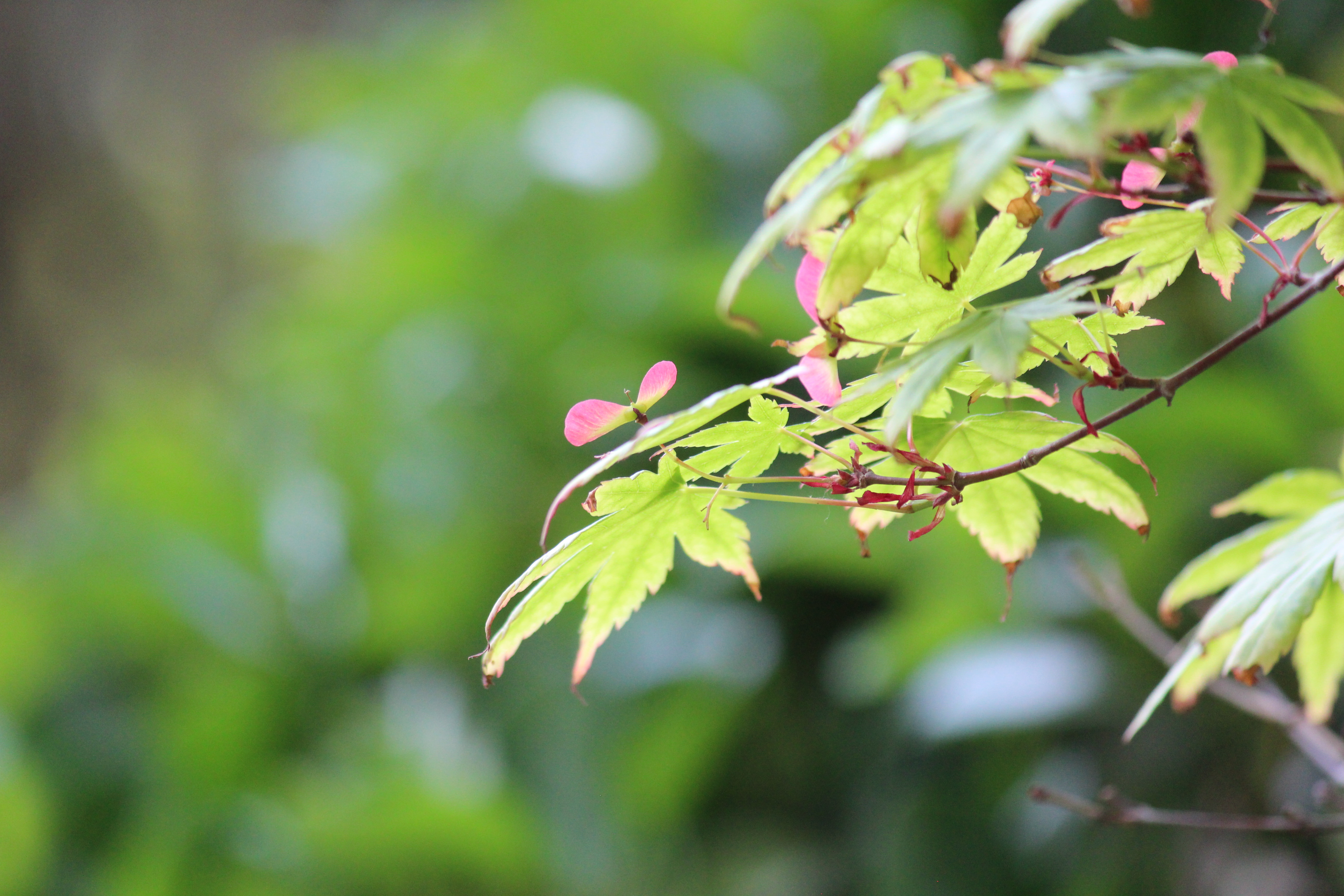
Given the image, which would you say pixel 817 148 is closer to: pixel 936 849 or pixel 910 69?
pixel 910 69

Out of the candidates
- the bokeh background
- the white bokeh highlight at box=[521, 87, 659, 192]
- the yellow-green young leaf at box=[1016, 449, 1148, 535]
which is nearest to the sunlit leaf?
the yellow-green young leaf at box=[1016, 449, 1148, 535]

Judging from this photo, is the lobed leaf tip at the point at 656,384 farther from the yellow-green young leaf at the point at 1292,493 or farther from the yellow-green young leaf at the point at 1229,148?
the yellow-green young leaf at the point at 1292,493

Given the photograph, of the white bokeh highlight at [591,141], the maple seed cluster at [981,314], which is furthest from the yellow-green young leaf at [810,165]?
the white bokeh highlight at [591,141]

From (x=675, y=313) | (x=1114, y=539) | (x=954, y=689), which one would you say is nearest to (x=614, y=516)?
(x=954, y=689)

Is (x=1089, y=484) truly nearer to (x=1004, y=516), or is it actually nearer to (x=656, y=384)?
(x=1004, y=516)

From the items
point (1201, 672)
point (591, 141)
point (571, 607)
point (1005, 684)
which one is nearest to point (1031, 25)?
point (1201, 672)

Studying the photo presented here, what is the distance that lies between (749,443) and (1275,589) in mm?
170

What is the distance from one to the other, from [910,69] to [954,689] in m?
0.80

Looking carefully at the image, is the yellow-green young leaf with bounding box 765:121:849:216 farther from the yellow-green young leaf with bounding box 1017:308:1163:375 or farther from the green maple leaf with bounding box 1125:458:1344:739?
the green maple leaf with bounding box 1125:458:1344:739

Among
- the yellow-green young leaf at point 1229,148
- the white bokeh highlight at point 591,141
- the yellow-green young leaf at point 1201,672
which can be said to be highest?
the yellow-green young leaf at point 1229,148

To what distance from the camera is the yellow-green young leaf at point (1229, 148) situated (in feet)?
0.66

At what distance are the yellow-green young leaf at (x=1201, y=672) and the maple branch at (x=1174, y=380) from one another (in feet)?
0.45

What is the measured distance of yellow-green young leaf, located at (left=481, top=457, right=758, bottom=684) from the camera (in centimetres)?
28

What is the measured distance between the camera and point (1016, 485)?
0.31 meters
